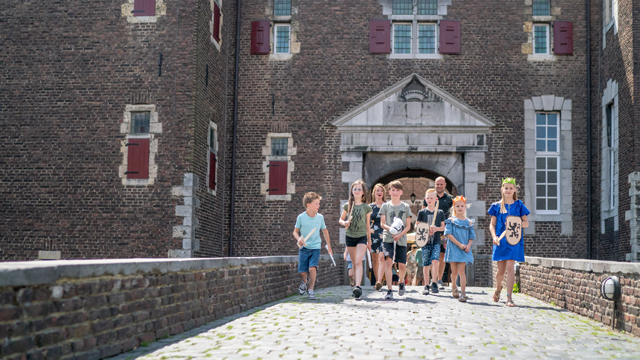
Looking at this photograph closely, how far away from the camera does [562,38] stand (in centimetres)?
1911

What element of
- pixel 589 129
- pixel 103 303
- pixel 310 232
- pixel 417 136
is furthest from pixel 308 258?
pixel 589 129

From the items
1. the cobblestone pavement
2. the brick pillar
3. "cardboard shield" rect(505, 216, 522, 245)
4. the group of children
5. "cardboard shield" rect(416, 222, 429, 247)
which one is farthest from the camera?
the brick pillar

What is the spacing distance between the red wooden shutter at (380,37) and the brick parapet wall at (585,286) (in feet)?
28.4

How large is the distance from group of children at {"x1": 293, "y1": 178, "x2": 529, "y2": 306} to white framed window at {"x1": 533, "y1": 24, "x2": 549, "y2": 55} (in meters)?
10.1

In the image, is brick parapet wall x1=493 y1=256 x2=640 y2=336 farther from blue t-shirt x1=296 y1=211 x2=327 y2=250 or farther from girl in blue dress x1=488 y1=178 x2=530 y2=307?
blue t-shirt x1=296 y1=211 x2=327 y2=250

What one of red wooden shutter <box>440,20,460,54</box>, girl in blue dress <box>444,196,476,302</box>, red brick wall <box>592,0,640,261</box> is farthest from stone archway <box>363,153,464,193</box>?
→ girl in blue dress <box>444,196,476,302</box>

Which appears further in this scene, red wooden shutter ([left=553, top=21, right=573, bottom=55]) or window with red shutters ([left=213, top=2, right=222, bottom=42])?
red wooden shutter ([left=553, top=21, right=573, bottom=55])

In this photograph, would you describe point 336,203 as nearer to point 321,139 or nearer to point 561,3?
point 321,139

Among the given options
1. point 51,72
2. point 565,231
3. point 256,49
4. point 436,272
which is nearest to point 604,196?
point 565,231

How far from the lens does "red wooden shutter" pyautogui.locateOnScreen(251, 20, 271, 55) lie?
19.6 meters

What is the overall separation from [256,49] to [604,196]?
9848 millimetres

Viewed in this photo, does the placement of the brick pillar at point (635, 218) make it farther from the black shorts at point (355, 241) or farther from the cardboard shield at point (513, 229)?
the black shorts at point (355, 241)

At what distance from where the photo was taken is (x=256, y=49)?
64.5 feet

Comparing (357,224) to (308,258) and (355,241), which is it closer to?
(355,241)
